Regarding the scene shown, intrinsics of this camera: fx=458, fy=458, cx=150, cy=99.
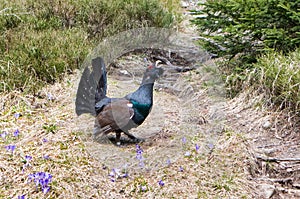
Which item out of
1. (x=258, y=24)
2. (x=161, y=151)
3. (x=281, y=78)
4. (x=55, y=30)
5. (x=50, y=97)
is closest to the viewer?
(x=161, y=151)

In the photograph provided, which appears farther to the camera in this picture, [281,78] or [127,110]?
[281,78]

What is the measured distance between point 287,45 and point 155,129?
169cm

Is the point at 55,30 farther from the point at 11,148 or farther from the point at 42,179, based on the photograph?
the point at 42,179

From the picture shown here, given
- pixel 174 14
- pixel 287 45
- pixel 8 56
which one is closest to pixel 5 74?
pixel 8 56

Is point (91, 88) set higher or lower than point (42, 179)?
higher

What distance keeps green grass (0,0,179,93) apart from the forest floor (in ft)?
0.78

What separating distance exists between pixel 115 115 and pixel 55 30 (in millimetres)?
2808

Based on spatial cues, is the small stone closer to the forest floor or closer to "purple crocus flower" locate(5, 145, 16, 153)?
the forest floor

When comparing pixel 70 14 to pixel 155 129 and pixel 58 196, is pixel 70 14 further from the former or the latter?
pixel 58 196

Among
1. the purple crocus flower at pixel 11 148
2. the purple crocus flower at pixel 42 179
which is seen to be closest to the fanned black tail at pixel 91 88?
the purple crocus flower at pixel 11 148

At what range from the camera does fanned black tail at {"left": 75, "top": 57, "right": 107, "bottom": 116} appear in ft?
12.4

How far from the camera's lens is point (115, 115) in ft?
11.9

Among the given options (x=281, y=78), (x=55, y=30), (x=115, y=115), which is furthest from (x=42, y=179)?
(x=55, y=30)

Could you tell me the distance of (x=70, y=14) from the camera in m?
6.46
